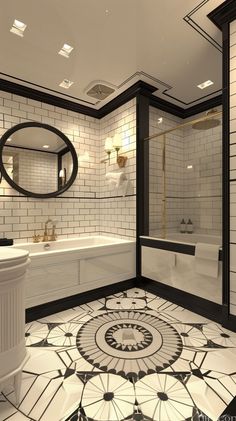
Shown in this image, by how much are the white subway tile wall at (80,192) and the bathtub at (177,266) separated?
1.33ft

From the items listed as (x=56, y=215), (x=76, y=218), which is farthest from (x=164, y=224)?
(x=56, y=215)

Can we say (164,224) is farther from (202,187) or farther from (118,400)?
(118,400)

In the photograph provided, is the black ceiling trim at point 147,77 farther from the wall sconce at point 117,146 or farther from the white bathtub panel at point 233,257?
the white bathtub panel at point 233,257

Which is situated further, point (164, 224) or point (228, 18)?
point (164, 224)

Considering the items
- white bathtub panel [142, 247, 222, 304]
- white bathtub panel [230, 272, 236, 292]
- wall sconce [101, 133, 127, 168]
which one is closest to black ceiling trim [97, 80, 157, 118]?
wall sconce [101, 133, 127, 168]

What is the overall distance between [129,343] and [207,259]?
1.09 metres

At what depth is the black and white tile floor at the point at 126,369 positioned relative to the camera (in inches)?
46.7

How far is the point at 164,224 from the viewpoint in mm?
3236

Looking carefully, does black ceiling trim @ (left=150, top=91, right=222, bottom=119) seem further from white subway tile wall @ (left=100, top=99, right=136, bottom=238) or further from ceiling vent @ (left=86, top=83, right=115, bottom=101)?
ceiling vent @ (left=86, top=83, right=115, bottom=101)

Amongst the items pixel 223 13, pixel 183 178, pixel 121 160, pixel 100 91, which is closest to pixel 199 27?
pixel 223 13

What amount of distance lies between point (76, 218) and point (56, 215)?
0.34 meters

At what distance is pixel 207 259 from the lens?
219 cm

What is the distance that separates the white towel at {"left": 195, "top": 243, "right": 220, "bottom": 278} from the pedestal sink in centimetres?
173

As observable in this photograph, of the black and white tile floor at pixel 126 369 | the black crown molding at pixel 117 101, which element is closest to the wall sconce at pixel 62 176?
the black crown molding at pixel 117 101
